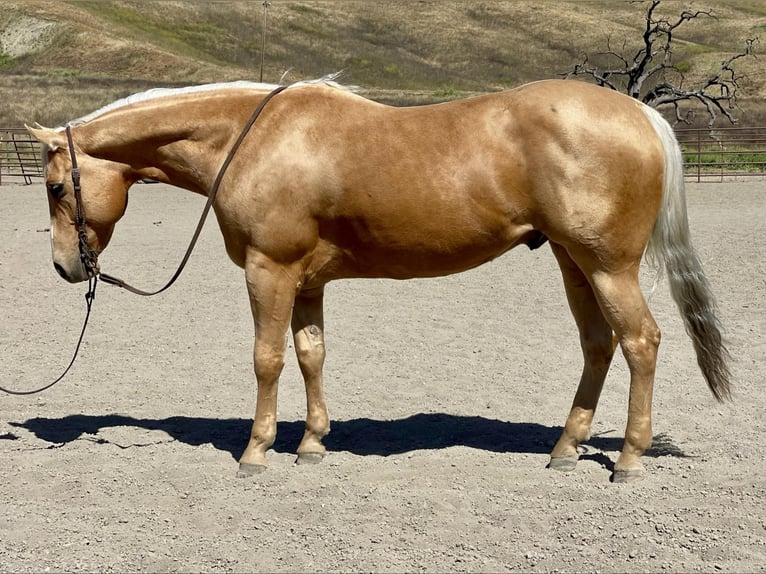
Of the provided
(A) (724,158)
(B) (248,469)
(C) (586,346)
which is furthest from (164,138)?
(A) (724,158)

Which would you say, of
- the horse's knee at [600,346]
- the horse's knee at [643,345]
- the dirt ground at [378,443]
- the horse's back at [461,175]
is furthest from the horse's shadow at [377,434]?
the horse's back at [461,175]

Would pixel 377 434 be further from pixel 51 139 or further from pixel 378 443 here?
pixel 51 139

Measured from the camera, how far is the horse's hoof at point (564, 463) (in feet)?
14.5

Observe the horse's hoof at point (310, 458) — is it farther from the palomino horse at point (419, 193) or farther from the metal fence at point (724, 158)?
the metal fence at point (724, 158)

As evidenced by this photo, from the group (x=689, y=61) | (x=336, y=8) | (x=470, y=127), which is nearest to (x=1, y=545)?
(x=470, y=127)

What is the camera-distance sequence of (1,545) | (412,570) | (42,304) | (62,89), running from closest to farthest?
1. (412,570)
2. (1,545)
3. (42,304)
4. (62,89)

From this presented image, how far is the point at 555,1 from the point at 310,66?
3264cm

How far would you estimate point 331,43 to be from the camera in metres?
59.0

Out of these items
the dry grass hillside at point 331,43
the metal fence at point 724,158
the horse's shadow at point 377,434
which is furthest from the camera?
the dry grass hillside at point 331,43

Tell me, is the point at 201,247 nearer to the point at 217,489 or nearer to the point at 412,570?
the point at 217,489

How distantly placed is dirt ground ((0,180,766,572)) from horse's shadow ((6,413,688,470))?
20 mm

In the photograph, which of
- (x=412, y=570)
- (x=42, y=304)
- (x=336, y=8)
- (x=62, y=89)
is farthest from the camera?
(x=336, y=8)

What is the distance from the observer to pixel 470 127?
4.14 metres

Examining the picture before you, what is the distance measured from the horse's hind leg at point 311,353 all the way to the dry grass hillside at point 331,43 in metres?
32.6
